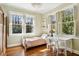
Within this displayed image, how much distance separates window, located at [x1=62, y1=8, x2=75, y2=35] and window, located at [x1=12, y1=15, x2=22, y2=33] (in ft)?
2.83

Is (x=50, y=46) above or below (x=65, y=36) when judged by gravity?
below

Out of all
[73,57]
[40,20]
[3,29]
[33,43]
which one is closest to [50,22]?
[40,20]

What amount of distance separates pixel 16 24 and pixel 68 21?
103 cm

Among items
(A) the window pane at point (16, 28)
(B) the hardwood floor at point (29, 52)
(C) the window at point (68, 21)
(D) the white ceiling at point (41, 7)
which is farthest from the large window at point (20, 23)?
(C) the window at point (68, 21)

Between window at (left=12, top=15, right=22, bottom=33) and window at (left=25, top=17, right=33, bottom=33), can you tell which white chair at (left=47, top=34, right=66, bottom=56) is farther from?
window at (left=12, top=15, right=22, bottom=33)

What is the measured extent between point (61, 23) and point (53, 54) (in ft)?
2.08

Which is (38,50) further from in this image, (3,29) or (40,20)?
(3,29)

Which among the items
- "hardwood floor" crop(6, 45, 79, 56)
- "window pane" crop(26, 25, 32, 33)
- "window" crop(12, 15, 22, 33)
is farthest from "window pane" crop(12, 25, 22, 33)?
"hardwood floor" crop(6, 45, 79, 56)

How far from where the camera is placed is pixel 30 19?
2.05m

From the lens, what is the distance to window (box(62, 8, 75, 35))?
195 cm

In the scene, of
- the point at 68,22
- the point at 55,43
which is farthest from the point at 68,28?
the point at 55,43

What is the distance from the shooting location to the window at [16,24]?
6.44ft

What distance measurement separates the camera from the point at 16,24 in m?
1.96

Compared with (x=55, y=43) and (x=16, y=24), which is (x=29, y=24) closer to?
(x=16, y=24)
